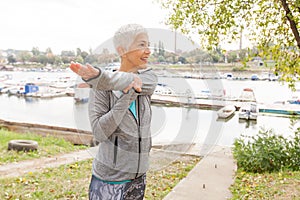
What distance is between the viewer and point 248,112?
5.93m

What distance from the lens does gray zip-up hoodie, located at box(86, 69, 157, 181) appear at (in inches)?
40.1

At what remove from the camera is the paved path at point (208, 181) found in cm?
280

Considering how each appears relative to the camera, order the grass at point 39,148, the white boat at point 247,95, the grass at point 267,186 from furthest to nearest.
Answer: the white boat at point 247,95, the grass at point 39,148, the grass at point 267,186

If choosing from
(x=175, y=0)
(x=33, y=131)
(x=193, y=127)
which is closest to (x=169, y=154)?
(x=193, y=127)

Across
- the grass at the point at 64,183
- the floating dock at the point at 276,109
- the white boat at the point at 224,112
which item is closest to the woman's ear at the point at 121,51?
the white boat at the point at 224,112

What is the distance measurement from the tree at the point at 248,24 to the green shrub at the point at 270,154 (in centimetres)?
88

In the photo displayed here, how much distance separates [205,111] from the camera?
1.37m

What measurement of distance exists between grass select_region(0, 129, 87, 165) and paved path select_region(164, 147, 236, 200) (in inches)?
86.3

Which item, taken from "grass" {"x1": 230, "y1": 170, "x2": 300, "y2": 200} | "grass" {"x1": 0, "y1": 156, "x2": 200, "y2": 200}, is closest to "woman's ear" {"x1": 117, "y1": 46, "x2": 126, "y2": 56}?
"grass" {"x1": 0, "y1": 156, "x2": 200, "y2": 200}

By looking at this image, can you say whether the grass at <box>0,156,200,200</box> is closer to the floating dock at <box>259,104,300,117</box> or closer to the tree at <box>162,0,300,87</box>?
the tree at <box>162,0,300,87</box>

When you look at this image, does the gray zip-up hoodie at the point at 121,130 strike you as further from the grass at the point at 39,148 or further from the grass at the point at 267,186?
the grass at the point at 39,148

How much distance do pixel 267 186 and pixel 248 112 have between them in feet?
10.4

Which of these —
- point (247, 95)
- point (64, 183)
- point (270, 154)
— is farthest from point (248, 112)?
point (64, 183)

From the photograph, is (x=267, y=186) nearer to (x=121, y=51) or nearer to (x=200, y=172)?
(x=200, y=172)
